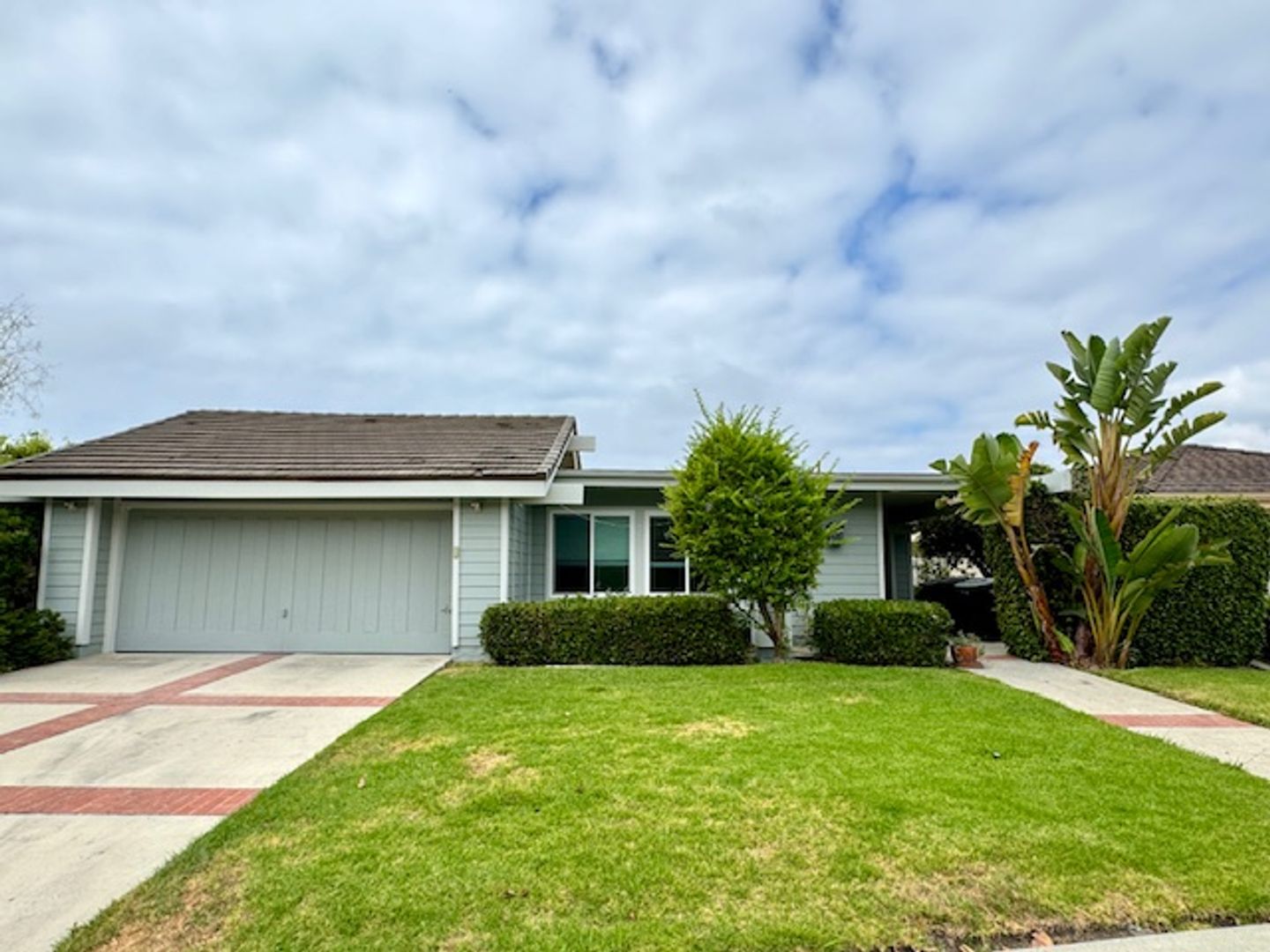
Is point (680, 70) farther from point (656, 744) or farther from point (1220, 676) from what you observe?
point (1220, 676)

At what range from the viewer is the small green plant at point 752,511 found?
30.5 ft

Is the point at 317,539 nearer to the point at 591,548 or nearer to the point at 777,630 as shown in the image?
the point at 591,548

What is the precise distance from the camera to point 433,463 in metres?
10.8

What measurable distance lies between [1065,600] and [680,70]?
978cm

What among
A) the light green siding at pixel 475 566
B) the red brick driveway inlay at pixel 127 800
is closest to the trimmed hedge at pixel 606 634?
the light green siding at pixel 475 566

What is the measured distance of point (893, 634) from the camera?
9516 millimetres

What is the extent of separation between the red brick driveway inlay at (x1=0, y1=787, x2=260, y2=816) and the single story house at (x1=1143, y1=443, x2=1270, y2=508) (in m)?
17.2

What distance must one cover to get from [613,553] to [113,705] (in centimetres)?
737

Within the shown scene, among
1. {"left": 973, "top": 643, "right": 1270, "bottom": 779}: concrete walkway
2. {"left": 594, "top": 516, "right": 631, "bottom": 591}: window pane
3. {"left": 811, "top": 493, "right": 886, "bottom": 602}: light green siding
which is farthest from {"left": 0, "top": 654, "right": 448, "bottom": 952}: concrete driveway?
{"left": 973, "top": 643, "right": 1270, "bottom": 779}: concrete walkway

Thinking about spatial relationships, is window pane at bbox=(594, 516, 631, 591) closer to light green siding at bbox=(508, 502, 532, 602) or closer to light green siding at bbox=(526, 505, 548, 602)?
light green siding at bbox=(526, 505, 548, 602)

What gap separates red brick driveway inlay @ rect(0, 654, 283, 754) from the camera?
18.8 ft

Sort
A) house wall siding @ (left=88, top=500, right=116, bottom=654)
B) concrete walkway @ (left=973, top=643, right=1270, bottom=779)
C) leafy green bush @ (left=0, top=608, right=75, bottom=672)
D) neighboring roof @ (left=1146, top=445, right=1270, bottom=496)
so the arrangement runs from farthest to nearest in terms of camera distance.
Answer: neighboring roof @ (left=1146, top=445, right=1270, bottom=496)
house wall siding @ (left=88, top=500, right=116, bottom=654)
leafy green bush @ (left=0, top=608, right=75, bottom=672)
concrete walkway @ (left=973, top=643, right=1270, bottom=779)

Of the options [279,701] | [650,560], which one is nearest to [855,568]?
[650,560]

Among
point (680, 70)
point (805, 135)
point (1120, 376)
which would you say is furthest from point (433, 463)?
point (1120, 376)
